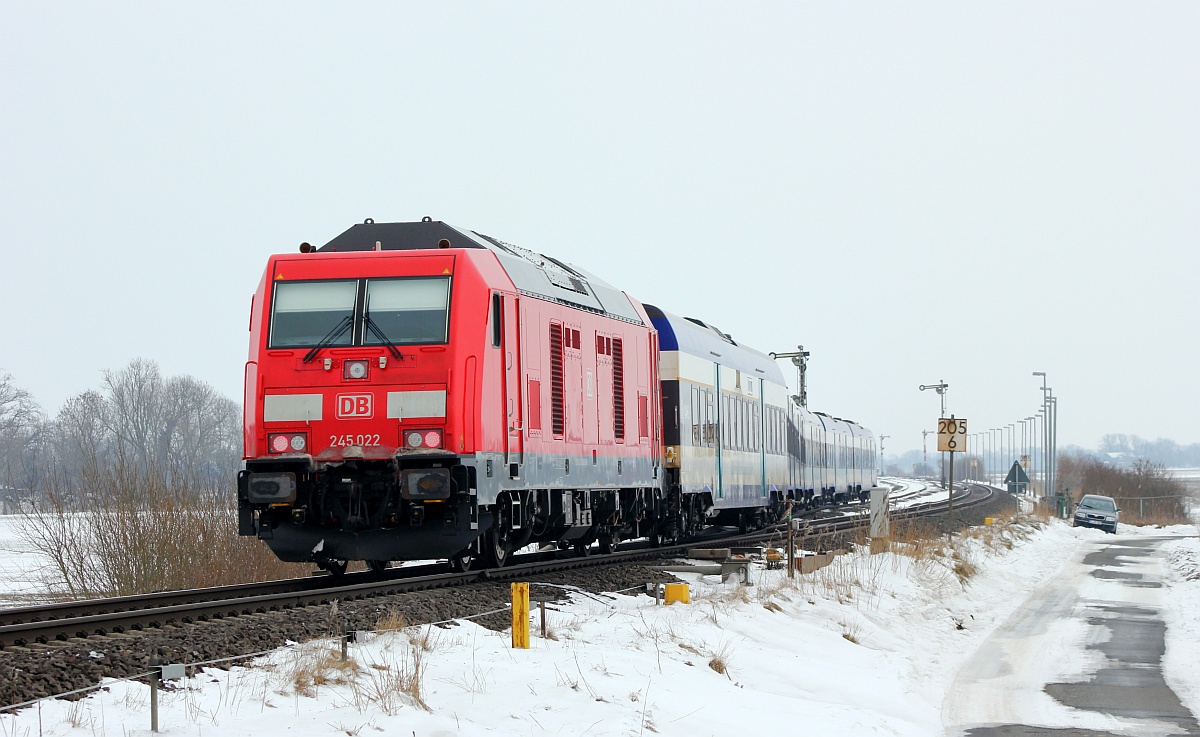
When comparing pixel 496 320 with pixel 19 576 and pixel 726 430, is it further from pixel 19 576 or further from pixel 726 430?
pixel 19 576

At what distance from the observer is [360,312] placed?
45.5 feet

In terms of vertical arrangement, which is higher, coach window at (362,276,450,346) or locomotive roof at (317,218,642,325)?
locomotive roof at (317,218,642,325)

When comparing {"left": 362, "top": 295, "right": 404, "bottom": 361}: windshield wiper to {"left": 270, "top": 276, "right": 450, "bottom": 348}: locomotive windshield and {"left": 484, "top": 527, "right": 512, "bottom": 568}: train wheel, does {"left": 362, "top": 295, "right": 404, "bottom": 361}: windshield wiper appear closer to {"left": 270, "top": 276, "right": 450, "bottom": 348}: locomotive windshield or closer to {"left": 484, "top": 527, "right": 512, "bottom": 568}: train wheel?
{"left": 270, "top": 276, "right": 450, "bottom": 348}: locomotive windshield

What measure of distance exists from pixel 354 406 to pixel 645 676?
493 centimetres

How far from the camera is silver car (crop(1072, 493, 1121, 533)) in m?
51.9

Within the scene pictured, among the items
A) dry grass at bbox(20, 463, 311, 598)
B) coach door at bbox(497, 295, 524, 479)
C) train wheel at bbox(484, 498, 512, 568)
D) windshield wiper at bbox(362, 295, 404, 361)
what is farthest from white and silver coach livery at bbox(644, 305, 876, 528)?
windshield wiper at bbox(362, 295, 404, 361)

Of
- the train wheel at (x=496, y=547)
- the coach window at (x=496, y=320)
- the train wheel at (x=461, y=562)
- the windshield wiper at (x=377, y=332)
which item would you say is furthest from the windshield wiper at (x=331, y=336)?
the train wheel at (x=496, y=547)

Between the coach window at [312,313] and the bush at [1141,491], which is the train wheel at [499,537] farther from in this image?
the bush at [1141,491]

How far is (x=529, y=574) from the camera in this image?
51.4 feet

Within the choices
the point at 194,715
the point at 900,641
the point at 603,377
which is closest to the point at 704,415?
the point at 603,377

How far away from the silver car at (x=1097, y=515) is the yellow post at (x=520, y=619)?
46.5 m

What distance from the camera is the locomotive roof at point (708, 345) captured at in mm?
22312

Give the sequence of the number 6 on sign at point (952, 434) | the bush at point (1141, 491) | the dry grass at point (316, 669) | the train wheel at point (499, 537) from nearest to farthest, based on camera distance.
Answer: the dry grass at point (316, 669) < the train wheel at point (499, 537) < the number 6 on sign at point (952, 434) < the bush at point (1141, 491)

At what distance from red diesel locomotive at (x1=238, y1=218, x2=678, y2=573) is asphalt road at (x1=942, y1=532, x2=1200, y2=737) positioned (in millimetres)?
5419
